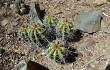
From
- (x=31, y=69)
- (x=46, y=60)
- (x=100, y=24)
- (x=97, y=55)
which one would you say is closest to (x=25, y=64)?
(x=31, y=69)

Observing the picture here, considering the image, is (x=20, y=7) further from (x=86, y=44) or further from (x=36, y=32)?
(x=86, y=44)

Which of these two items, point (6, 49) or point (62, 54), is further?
point (6, 49)

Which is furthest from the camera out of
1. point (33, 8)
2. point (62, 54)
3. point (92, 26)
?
point (33, 8)

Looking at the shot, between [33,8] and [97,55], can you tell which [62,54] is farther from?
[33,8]

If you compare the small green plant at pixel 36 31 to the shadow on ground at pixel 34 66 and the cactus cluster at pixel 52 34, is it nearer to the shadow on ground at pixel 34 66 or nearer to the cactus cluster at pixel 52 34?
the cactus cluster at pixel 52 34

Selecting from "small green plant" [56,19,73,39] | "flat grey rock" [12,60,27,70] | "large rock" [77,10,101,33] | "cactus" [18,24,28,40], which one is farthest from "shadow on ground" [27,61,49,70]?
"large rock" [77,10,101,33]

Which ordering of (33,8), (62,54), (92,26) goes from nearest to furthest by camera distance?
(62,54), (92,26), (33,8)

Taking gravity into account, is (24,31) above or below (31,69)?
above
